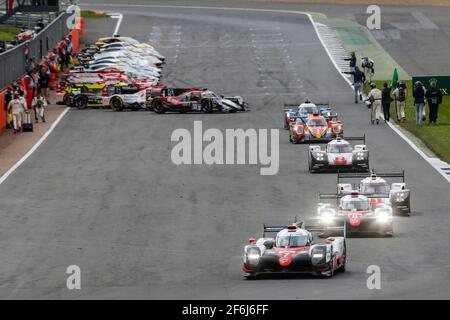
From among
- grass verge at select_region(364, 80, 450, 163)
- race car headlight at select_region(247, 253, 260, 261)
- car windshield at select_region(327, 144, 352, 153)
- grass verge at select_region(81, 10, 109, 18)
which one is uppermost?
race car headlight at select_region(247, 253, 260, 261)

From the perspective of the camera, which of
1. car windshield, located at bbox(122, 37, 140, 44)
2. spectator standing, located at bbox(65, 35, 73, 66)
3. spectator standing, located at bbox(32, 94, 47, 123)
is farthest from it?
car windshield, located at bbox(122, 37, 140, 44)

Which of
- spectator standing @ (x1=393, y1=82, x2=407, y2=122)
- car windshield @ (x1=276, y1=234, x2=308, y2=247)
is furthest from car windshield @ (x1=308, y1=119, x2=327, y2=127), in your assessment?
car windshield @ (x1=276, y1=234, x2=308, y2=247)

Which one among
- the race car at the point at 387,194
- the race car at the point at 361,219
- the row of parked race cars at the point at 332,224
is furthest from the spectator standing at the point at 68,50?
the race car at the point at 361,219

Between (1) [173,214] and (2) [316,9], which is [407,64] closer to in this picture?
(2) [316,9]

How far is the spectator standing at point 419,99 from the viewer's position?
188ft

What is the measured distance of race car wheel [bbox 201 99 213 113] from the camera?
210ft

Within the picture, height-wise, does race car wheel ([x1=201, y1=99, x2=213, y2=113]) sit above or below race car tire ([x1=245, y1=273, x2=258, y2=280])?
below

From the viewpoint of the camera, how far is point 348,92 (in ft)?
234

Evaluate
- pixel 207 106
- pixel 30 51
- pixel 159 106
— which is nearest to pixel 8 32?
pixel 30 51

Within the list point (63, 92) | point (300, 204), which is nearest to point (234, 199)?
point (300, 204)

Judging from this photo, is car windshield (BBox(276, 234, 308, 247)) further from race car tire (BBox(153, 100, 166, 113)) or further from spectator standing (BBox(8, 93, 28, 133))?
race car tire (BBox(153, 100, 166, 113))

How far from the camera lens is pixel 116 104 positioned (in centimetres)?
6588

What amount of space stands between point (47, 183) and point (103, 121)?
16.3m

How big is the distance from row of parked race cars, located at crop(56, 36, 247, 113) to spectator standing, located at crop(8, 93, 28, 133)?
8.08m
